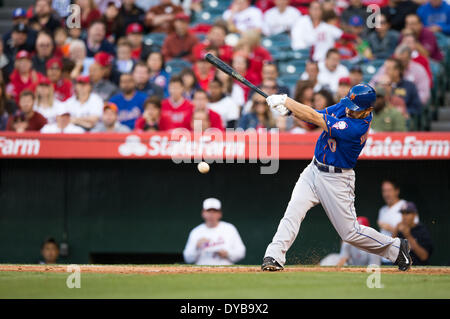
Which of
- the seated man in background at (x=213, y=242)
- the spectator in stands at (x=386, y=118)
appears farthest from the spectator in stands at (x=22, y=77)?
the spectator in stands at (x=386, y=118)

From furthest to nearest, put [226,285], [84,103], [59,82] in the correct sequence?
1. [59,82]
2. [84,103]
3. [226,285]

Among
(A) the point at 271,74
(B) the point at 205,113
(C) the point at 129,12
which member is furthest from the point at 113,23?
(B) the point at 205,113

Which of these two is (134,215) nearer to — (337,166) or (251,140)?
(251,140)

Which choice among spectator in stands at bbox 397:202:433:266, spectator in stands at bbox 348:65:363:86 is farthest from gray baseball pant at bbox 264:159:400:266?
spectator in stands at bbox 348:65:363:86

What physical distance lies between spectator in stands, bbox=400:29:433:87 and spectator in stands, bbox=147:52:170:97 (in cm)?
367

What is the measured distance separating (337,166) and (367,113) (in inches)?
21.4

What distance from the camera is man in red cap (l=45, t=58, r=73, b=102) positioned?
11184 mm

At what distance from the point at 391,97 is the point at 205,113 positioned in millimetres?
2587

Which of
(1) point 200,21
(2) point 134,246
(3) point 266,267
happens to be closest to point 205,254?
(2) point 134,246

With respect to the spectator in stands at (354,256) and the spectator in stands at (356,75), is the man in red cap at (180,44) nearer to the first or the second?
the spectator in stands at (356,75)

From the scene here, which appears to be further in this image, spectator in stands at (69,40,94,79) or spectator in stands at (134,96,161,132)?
spectator in stands at (69,40,94,79)

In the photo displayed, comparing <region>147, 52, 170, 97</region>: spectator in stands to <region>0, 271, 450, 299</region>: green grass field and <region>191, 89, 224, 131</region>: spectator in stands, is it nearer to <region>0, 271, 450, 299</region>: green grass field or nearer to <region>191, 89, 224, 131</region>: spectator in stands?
<region>191, 89, 224, 131</region>: spectator in stands

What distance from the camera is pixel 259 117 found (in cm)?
980

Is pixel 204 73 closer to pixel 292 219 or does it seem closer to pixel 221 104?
pixel 221 104
